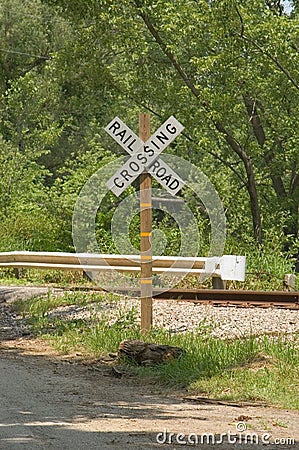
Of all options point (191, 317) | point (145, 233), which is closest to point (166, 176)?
point (145, 233)

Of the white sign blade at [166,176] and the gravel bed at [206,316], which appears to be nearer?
the white sign blade at [166,176]

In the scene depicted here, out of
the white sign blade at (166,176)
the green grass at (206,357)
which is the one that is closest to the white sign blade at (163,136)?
the white sign blade at (166,176)

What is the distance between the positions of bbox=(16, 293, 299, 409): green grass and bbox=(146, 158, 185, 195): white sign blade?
1.84 meters

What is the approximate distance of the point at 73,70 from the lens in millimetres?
25078

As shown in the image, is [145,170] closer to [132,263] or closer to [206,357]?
[206,357]

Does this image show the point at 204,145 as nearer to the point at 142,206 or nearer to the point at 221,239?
the point at 221,239

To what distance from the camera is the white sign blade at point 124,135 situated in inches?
449

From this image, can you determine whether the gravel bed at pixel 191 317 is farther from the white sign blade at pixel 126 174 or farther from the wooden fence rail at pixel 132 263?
the white sign blade at pixel 126 174

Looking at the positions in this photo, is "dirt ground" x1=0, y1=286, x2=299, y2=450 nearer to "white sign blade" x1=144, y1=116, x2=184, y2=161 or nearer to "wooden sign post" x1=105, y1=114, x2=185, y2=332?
"wooden sign post" x1=105, y1=114, x2=185, y2=332

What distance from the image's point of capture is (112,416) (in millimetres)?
7688

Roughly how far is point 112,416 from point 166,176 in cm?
445

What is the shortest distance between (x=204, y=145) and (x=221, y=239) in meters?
3.10

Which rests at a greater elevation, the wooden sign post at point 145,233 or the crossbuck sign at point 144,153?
the crossbuck sign at point 144,153

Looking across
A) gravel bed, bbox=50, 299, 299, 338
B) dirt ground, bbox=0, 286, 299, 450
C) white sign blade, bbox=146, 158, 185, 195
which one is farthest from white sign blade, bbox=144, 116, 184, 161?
dirt ground, bbox=0, 286, 299, 450
